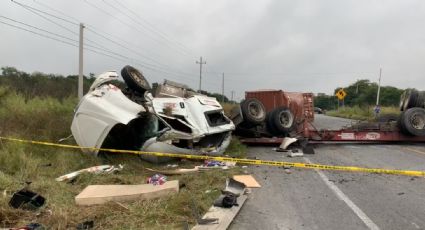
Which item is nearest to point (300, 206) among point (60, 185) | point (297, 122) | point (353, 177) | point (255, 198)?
point (255, 198)

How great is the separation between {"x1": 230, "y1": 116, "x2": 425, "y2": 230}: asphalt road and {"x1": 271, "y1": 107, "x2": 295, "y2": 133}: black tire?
144 inches

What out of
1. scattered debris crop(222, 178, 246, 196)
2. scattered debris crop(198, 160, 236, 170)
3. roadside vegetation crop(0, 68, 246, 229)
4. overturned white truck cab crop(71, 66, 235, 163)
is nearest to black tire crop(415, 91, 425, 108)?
roadside vegetation crop(0, 68, 246, 229)

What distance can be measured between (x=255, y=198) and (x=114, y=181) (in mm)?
2436

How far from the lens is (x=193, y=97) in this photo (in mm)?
10539

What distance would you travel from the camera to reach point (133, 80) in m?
10.6

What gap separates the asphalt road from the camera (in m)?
5.37

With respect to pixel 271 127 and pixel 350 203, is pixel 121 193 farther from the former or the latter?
pixel 271 127

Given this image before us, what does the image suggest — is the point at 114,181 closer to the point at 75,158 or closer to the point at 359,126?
the point at 75,158

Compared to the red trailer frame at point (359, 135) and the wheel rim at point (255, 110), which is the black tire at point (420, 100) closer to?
the red trailer frame at point (359, 135)

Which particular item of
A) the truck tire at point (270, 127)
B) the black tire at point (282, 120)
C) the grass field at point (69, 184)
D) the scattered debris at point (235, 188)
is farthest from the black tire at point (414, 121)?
the scattered debris at point (235, 188)

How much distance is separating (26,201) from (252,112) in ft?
30.6

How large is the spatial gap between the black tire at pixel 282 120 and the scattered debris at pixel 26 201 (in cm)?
950

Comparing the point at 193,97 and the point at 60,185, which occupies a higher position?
the point at 193,97

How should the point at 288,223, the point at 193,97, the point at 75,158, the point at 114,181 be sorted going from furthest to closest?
1. the point at 193,97
2. the point at 75,158
3. the point at 114,181
4. the point at 288,223
